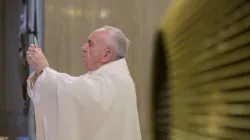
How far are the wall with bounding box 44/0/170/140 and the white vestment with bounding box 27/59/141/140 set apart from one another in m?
1.13

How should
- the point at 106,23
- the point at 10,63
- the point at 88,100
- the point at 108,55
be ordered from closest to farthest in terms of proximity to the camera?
1. the point at 88,100
2. the point at 108,55
3. the point at 106,23
4. the point at 10,63

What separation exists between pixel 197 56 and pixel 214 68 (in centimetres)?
36

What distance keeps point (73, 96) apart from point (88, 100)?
0.08 metres

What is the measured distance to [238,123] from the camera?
1.97 m

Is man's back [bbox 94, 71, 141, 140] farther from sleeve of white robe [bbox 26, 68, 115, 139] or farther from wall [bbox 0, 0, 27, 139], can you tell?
wall [bbox 0, 0, 27, 139]

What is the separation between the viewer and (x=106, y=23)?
3785mm

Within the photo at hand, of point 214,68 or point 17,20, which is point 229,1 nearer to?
point 214,68

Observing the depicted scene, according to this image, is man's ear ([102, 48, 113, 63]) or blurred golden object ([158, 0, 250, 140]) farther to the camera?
man's ear ([102, 48, 113, 63])

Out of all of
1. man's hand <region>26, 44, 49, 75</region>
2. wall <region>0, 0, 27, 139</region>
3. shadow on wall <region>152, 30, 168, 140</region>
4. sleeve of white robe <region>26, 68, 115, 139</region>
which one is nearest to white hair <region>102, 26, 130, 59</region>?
sleeve of white robe <region>26, 68, 115, 139</region>

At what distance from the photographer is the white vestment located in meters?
2.41

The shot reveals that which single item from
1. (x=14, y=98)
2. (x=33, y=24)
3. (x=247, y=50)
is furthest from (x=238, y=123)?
(x=14, y=98)

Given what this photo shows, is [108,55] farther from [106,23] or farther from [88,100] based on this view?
[106,23]

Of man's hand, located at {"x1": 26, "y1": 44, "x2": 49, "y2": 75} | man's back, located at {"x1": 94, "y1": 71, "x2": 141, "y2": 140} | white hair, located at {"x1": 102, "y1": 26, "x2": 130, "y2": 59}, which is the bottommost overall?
man's back, located at {"x1": 94, "y1": 71, "x2": 141, "y2": 140}

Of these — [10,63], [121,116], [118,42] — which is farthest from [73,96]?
[10,63]
